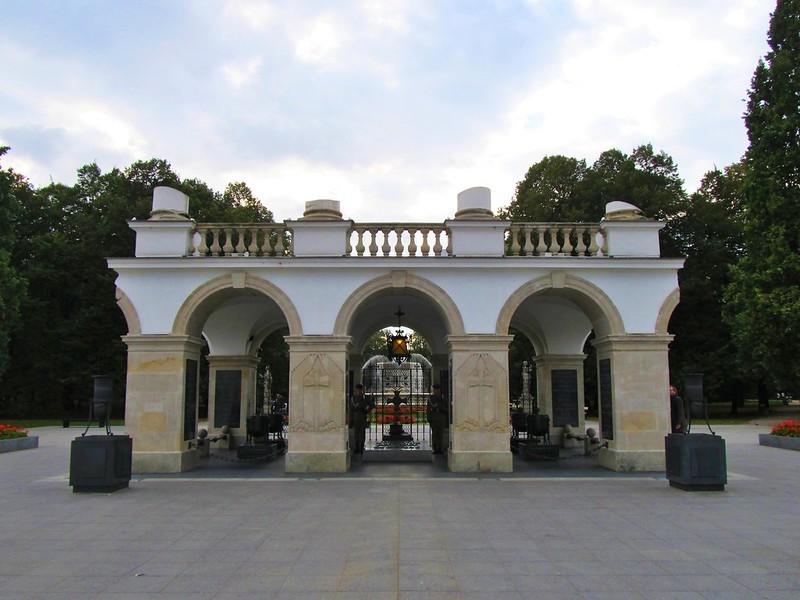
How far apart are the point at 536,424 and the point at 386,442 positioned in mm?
4424

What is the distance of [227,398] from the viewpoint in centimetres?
1781

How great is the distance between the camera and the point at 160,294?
13508 millimetres

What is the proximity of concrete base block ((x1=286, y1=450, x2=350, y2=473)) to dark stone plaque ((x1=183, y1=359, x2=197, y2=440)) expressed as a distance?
249 centimetres

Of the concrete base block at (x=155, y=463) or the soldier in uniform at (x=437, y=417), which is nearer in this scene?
the concrete base block at (x=155, y=463)

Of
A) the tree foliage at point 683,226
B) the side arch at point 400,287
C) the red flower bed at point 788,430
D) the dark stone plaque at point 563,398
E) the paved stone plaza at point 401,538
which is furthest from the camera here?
the tree foliage at point 683,226

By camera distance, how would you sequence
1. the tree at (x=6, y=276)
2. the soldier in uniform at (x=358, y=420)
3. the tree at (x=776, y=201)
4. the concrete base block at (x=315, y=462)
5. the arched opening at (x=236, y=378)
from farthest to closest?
the tree at (x=6, y=276) < the tree at (x=776, y=201) < the soldier in uniform at (x=358, y=420) < the arched opening at (x=236, y=378) < the concrete base block at (x=315, y=462)

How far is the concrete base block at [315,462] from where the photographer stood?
42.4 feet

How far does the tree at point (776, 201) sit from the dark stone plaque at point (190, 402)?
65.8ft

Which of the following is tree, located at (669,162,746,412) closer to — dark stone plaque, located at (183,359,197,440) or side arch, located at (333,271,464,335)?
side arch, located at (333,271,464,335)

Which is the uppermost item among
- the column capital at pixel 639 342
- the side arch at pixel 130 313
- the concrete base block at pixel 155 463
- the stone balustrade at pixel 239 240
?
the stone balustrade at pixel 239 240

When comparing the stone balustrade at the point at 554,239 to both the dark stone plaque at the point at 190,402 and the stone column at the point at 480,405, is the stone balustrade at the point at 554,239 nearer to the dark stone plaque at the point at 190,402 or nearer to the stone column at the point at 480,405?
the stone column at the point at 480,405

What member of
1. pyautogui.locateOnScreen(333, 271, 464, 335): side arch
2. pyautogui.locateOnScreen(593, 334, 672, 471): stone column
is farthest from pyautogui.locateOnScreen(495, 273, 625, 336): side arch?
pyautogui.locateOnScreen(333, 271, 464, 335): side arch

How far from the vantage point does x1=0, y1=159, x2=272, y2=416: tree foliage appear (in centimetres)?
3341

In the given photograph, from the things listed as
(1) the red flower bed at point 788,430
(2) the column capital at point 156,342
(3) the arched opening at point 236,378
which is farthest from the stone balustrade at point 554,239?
(1) the red flower bed at point 788,430
